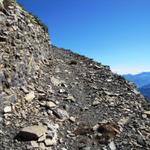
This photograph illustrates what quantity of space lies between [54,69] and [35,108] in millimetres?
10383

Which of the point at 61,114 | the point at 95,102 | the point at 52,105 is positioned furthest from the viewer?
the point at 95,102

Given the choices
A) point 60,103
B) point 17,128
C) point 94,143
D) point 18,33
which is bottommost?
point 94,143

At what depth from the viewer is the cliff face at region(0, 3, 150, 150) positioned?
1714 centimetres

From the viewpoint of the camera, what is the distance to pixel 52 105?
2097 cm

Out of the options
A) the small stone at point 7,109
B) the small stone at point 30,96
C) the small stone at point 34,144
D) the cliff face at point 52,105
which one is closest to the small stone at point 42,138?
the cliff face at point 52,105

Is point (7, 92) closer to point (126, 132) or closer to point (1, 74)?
point (1, 74)

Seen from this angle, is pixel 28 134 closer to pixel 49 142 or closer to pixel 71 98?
pixel 49 142

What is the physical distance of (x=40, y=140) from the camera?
53.4 ft

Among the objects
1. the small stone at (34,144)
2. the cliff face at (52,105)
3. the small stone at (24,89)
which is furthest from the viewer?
the small stone at (24,89)

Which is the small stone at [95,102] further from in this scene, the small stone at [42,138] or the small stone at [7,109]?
the small stone at [7,109]

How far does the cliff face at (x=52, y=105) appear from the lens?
1714 centimetres

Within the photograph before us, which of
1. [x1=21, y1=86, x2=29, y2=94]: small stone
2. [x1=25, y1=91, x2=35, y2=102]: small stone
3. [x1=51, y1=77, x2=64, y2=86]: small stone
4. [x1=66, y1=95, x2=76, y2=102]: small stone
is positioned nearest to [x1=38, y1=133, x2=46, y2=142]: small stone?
[x1=25, y1=91, x2=35, y2=102]: small stone

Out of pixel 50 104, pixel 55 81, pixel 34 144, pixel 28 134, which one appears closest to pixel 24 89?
pixel 50 104

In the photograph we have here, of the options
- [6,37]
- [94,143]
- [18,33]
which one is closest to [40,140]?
[94,143]
